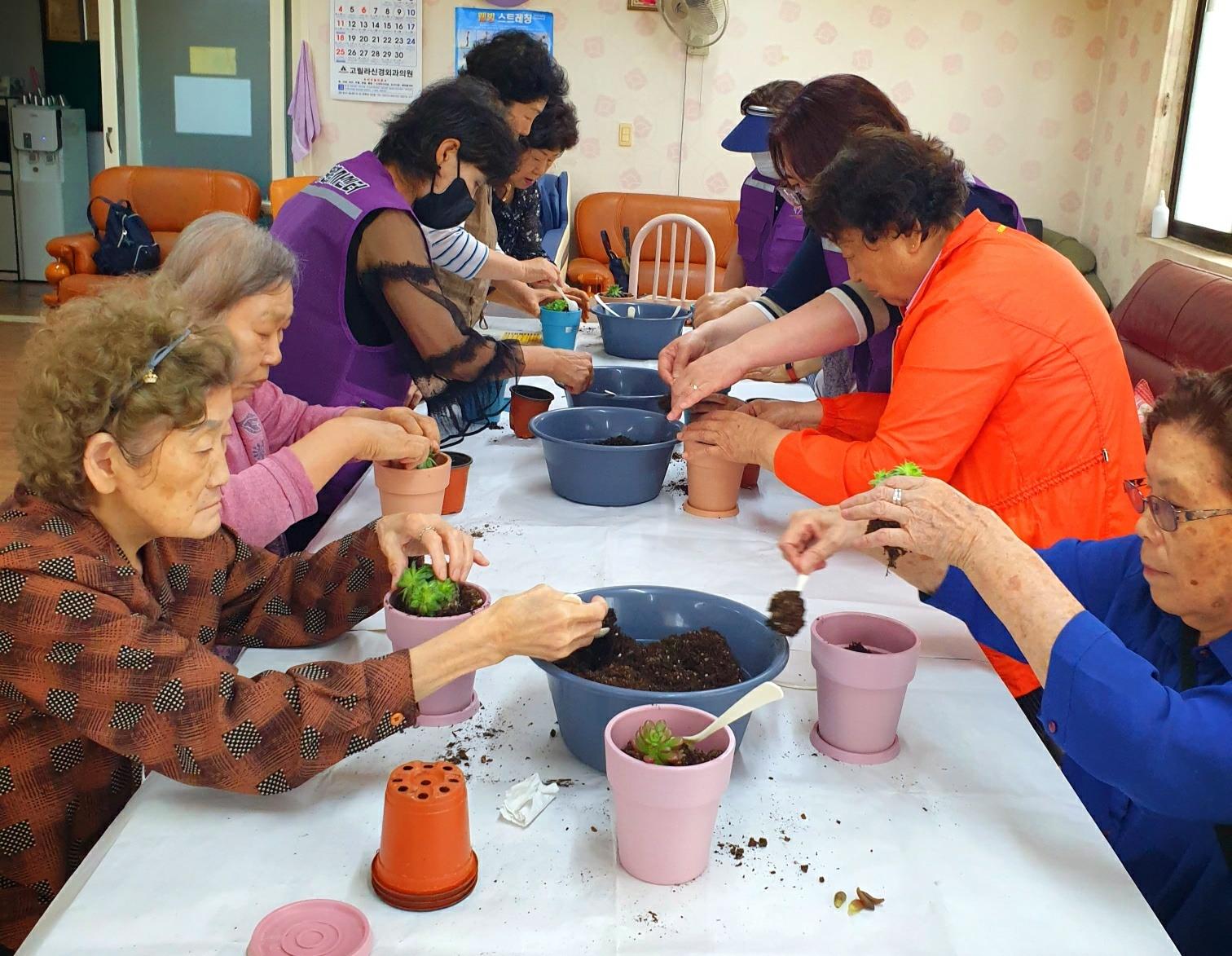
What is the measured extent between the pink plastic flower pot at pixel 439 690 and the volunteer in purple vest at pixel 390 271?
97 cm

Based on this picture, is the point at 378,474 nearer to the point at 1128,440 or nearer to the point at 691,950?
the point at 691,950

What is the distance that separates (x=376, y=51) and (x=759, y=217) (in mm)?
4087

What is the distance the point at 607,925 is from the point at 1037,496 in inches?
44.2

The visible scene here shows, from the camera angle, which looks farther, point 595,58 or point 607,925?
point 595,58

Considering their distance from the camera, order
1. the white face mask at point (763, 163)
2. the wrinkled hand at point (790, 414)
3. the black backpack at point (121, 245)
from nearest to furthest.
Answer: the wrinkled hand at point (790, 414) → the white face mask at point (763, 163) → the black backpack at point (121, 245)

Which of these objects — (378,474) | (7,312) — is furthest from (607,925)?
(7,312)

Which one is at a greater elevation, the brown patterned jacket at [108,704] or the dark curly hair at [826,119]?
the dark curly hair at [826,119]

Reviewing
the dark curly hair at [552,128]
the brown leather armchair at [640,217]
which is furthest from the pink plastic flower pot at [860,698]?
the brown leather armchair at [640,217]

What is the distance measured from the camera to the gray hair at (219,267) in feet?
5.57

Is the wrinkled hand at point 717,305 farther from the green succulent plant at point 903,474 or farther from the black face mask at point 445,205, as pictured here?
the green succulent plant at point 903,474

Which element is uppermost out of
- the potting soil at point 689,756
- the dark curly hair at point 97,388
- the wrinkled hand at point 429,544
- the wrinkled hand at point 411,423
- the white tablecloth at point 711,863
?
the dark curly hair at point 97,388

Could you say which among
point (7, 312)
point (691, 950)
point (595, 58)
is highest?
point (595, 58)

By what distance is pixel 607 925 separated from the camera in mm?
987

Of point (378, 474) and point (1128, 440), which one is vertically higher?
point (1128, 440)
